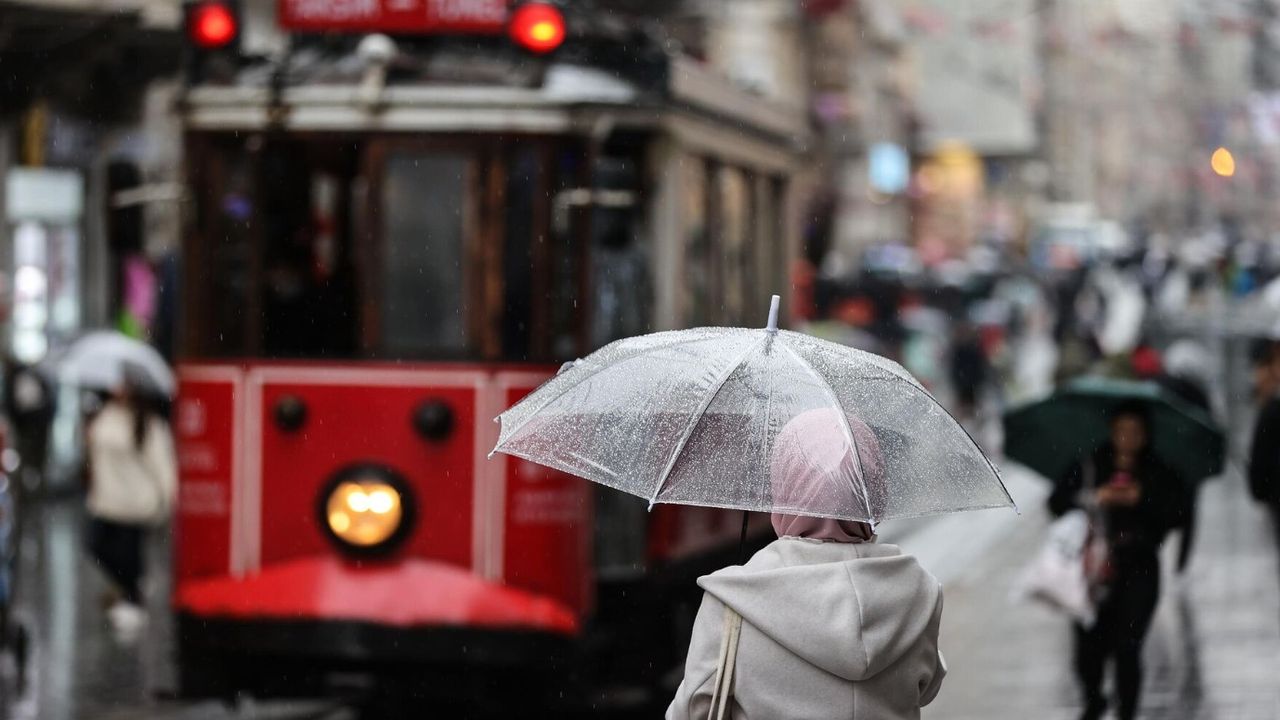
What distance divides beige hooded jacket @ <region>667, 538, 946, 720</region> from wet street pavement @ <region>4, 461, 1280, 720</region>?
16.1 feet

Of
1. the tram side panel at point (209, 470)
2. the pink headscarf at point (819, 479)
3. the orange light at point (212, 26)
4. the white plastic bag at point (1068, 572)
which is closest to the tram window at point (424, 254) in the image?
the tram side panel at point (209, 470)

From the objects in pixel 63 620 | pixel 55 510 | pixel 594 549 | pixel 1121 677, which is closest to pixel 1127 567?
pixel 1121 677

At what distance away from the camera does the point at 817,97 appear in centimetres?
4378

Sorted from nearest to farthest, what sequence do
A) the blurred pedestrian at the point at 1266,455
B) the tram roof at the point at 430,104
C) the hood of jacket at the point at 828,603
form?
the hood of jacket at the point at 828,603
the tram roof at the point at 430,104
the blurred pedestrian at the point at 1266,455

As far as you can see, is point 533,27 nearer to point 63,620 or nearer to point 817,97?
point 63,620

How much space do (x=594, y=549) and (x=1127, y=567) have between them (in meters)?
2.21

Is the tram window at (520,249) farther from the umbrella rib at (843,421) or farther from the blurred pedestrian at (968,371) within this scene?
the blurred pedestrian at (968,371)

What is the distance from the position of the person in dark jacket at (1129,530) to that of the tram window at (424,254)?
2.66 meters

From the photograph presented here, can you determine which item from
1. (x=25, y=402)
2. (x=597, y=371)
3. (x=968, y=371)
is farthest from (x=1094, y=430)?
(x=968, y=371)

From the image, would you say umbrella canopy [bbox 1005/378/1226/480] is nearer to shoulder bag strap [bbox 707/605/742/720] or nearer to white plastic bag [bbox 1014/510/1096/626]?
white plastic bag [bbox 1014/510/1096/626]

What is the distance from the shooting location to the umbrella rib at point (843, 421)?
12.3 ft

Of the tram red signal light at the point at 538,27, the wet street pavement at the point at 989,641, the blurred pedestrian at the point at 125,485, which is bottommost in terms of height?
the wet street pavement at the point at 989,641

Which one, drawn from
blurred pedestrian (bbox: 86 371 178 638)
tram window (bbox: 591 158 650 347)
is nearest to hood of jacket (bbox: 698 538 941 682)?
tram window (bbox: 591 158 650 347)

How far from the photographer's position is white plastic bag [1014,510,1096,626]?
8.34 meters
